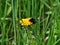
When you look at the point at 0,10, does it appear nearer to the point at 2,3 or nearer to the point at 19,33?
the point at 2,3

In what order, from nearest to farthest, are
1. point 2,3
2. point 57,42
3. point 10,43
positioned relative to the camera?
point 57,42 < point 10,43 < point 2,3

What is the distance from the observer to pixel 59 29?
125 cm

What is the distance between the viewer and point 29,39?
1071 millimetres

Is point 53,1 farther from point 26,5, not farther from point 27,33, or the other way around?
point 27,33

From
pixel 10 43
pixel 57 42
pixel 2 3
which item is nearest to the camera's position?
pixel 57 42

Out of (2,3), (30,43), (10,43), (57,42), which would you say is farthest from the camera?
(2,3)

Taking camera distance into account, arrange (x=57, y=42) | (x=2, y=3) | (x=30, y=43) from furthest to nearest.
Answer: (x=2, y=3) < (x=57, y=42) < (x=30, y=43)

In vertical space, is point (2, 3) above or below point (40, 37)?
above

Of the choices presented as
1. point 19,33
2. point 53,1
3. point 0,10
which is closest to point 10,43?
point 0,10

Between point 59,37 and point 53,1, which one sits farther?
point 53,1

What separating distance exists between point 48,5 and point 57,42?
18.1 inches

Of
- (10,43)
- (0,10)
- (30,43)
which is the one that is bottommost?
(10,43)

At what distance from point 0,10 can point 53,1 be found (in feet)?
1.39

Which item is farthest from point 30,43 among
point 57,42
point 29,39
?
point 57,42
